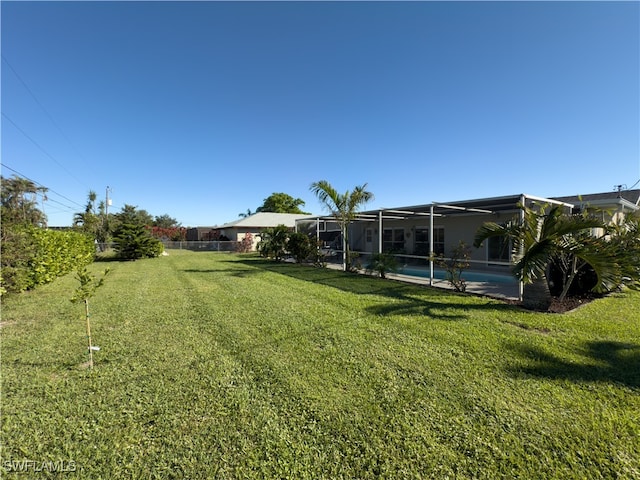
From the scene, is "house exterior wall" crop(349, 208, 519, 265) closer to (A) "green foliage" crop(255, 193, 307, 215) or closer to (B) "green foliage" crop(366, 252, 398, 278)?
(B) "green foliage" crop(366, 252, 398, 278)

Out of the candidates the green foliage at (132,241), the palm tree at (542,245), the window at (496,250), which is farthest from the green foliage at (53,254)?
the window at (496,250)

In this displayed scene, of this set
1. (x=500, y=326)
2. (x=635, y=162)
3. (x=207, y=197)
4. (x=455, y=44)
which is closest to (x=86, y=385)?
(x=500, y=326)

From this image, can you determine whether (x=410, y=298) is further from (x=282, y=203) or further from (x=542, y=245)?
(x=282, y=203)

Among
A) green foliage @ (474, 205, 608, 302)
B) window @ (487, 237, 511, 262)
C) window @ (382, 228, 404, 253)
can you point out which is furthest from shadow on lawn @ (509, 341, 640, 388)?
window @ (382, 228, 404, 253)

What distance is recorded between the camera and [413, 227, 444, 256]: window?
16.0 meters

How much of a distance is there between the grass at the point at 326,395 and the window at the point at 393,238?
39.5 feet

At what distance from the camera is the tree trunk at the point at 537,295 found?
21.3 ft

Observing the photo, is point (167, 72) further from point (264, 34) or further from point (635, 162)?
point (635, 162)

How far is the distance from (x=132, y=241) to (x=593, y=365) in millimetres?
21747

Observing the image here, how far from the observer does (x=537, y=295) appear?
6.62m

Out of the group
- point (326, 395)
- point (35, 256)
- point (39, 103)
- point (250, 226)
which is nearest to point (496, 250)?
point (326, 395)

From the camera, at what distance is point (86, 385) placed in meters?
3.33

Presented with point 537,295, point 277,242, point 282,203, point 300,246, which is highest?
point 282,203

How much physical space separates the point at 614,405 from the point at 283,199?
57505 mm
